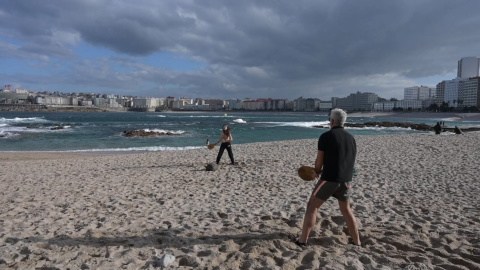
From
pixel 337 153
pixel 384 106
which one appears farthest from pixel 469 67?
pixel 337 153

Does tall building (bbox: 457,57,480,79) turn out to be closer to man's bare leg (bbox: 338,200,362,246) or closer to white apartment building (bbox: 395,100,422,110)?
white apartment building (bbox: 395,100,422,110)

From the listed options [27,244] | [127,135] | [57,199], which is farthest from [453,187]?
[127,135]

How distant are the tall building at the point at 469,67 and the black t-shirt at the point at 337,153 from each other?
225 metres

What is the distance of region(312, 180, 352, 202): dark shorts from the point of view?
11.0 ft

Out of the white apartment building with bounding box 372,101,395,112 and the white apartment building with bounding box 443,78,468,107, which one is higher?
the white apartment building with bounding box 443,78,468,107

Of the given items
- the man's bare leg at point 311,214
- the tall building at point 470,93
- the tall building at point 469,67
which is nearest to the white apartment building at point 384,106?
the tall building at point 470,93

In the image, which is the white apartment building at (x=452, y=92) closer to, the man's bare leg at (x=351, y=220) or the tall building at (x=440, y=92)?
the tall building at (x=440, y=92)

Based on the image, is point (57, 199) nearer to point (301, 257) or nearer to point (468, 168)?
point (301, 257)

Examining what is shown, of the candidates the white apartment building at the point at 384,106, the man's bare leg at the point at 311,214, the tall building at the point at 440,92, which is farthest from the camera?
the white apartment building at the point at 384,106

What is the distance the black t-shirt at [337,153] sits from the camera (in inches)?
128

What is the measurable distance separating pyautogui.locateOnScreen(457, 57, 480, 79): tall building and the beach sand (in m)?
221

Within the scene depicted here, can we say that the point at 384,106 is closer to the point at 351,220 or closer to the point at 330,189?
the point at 351,220

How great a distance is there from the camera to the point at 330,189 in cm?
337

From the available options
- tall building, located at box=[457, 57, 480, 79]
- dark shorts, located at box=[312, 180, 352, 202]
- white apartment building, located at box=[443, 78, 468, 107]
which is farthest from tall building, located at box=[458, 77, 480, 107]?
dark shorts, located at box=[312, 180, 352, 202]
